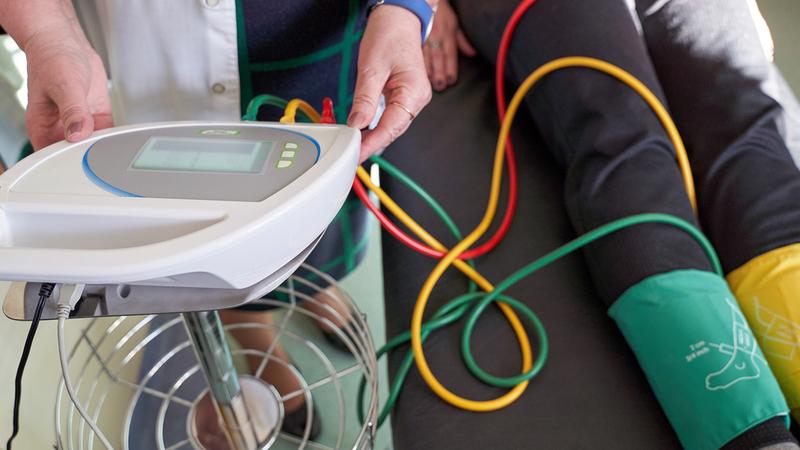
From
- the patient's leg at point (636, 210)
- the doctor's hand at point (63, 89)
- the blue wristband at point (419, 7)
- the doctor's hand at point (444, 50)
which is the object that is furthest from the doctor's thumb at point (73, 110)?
the doctor's hand at point (444, 50)

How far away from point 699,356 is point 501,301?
0.26 m

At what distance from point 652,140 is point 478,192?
0.28 m

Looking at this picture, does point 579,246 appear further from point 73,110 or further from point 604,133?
point 73,110

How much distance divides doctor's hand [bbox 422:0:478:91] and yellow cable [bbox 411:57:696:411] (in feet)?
0.63

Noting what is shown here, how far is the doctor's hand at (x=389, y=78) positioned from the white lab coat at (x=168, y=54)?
0.60 ft

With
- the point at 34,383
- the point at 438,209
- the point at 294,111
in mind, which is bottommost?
the point at 34,383

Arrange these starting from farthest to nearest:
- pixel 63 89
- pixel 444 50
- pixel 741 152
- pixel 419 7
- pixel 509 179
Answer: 1. pixel 444 50
2. pixel 509 179
3. pixel 741 152
4. pixel 419 7
5. pixel 63 89

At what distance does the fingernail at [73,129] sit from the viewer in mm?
574

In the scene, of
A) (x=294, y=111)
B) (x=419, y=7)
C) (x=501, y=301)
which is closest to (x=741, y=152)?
(x=501, y=301)

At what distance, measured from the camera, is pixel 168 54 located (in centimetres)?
76

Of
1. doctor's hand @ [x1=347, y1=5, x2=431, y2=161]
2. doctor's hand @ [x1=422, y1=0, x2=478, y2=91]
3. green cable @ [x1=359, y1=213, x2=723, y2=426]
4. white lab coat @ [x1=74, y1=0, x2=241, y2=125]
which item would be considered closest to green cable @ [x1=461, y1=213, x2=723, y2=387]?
green cable @ [x1=359, y1=213, x2=723, y2=426]

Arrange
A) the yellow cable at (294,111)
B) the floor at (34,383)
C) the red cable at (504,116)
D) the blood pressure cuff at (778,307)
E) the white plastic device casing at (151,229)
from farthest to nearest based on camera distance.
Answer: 1. the red cable at (504,116)
2. the floor at (34,383)
3. the blood pressure cuff at (778,307)
4. the yellow cable at (294,111)
5. the white plastic device casing at (151,229)

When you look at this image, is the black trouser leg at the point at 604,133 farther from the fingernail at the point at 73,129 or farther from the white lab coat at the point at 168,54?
Result: the fingernail at the point at 73,129

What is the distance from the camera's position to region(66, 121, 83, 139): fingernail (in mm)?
574
